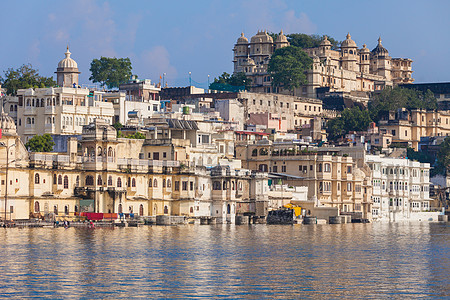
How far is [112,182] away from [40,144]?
47.1 feet

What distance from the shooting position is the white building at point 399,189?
128m

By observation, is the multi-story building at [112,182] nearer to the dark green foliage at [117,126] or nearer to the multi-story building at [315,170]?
the multi-story building at [315,170]

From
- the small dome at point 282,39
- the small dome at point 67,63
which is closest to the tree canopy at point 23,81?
the small dome at point 67,63

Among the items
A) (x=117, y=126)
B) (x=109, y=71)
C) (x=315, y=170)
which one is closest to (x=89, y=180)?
(x=117, y=126)

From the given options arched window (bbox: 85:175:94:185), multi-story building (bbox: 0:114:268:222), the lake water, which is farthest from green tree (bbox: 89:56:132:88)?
the lake water

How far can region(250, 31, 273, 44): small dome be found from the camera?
606ft

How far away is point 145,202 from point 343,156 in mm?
32229

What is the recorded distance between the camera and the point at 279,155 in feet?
388

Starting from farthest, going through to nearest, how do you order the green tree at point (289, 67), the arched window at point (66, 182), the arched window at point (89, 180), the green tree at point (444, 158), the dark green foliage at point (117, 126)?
the green tree at point (289, 67)
the green tree at point (444, 158)
the dark green foliage at point (117, 126)
the arched window at point (89, 180)
the arched window at point (66, 182)

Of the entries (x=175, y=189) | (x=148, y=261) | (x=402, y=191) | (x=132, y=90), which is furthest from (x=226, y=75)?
(x=148, y=261)

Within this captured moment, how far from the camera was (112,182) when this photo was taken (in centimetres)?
9256

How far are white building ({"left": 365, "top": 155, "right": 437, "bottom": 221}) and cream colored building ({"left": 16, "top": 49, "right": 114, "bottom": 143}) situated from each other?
32.9m

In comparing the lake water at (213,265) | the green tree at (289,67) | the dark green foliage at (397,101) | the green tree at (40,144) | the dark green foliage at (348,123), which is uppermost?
the green tree at (289,67)

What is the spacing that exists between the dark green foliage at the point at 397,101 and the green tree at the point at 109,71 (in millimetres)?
38627
